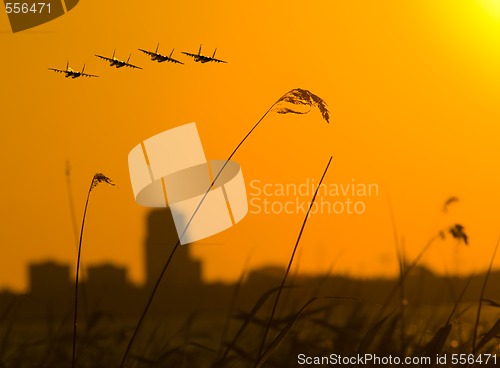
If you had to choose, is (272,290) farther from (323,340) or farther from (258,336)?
(323,340)

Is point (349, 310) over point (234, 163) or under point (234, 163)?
under

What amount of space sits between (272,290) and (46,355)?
0.96 meters

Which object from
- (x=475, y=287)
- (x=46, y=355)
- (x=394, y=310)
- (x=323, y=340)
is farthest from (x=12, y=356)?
(x=475, y=287)

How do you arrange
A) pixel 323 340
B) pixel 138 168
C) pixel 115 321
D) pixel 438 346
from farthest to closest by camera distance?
pixel 138 168
pixel 323 340
pixel 115 321
pixel 438 346

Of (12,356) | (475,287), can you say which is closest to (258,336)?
(475,287)

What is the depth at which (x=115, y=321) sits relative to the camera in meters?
2.29

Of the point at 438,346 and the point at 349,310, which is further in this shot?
the point at 349,310

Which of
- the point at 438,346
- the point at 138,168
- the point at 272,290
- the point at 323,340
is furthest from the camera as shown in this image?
the point at 138,168

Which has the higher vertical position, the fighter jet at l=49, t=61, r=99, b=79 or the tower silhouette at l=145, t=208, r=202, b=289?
the fighter jet at l=49, t=61, r=99, b=79

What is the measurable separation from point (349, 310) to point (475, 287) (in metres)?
0.42

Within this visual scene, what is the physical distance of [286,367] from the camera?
2.54 m

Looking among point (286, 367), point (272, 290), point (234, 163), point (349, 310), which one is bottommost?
point (286, 367)

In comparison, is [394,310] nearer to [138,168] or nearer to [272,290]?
[272,290]

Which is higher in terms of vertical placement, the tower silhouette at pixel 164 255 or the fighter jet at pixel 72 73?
the fighter jet at pixel 72 73
